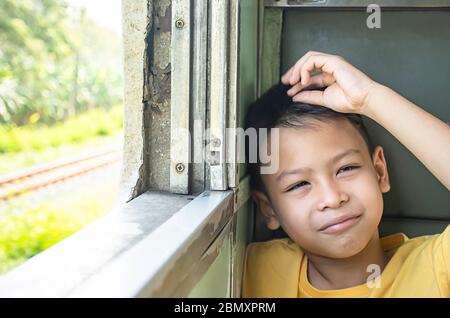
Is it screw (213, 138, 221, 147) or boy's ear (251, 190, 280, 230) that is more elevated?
screw (213, 138, 221, 147)

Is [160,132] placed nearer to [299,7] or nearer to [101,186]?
[299,7]

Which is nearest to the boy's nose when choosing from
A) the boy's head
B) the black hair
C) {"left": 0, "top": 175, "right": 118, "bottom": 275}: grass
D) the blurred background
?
the boy's head

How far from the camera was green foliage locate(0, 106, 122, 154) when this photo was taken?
7.99m

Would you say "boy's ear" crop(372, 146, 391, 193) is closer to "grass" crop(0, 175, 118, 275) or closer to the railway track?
"grass" crop(0, 175, 118, 275)

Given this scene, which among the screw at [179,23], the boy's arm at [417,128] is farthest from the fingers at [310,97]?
the screw at [179,23]

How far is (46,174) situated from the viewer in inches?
243

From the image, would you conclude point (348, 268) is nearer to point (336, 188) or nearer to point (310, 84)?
point (336, 188)

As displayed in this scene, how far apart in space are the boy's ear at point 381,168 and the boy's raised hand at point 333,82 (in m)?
0.22

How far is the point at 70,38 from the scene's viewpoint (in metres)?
11.0

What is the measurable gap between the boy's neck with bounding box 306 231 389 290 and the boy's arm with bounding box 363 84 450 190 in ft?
0.97

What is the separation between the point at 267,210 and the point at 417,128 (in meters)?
0.47

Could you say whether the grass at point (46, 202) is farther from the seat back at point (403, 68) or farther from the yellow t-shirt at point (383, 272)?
the seat back at point (403, 68)

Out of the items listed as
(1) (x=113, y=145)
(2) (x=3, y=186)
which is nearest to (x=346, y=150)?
(2) (x=3, y=186)

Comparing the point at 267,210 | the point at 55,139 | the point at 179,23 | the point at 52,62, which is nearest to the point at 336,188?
the point at 267,210
